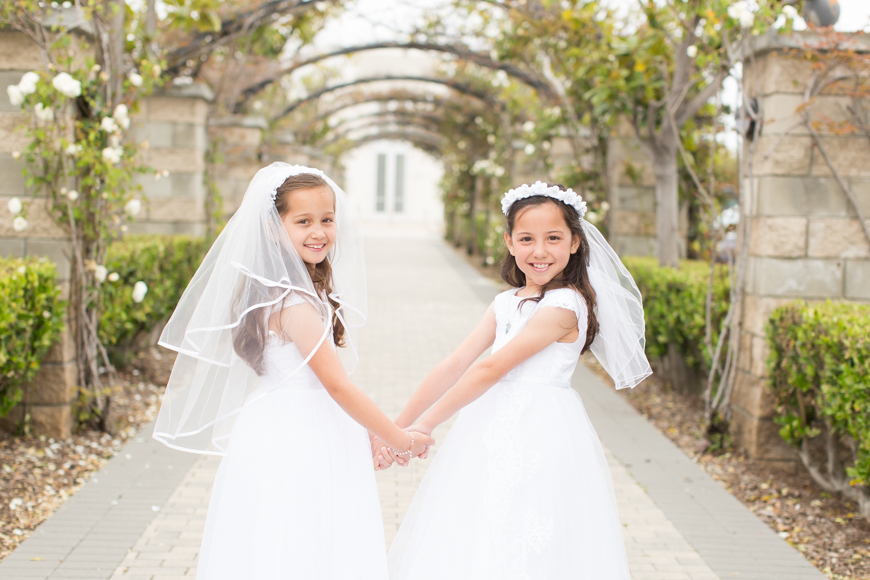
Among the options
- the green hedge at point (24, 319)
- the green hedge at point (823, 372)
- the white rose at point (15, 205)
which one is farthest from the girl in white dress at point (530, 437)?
the white rose at point (15, 205)

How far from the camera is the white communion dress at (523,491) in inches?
86.7

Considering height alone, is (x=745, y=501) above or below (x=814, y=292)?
below

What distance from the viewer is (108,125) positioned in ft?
14.4

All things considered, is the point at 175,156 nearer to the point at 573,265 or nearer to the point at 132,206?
the point at 132,206

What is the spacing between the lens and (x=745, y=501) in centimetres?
397

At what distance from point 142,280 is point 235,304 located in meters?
3.85

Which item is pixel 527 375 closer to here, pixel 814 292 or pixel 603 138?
pixel 814 292

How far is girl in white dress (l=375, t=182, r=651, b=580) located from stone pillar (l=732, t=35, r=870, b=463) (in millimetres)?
2276

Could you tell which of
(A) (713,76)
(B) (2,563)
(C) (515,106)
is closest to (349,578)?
(B) (2,563)

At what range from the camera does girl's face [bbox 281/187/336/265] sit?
2295mm

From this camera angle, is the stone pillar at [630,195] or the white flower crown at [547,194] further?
the stone pillar at [630,195]

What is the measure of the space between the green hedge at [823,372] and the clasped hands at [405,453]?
1992 millimetres

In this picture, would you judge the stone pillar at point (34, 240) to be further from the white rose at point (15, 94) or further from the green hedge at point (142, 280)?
the green hedge at point (142, 280)

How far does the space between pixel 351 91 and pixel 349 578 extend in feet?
50.5
